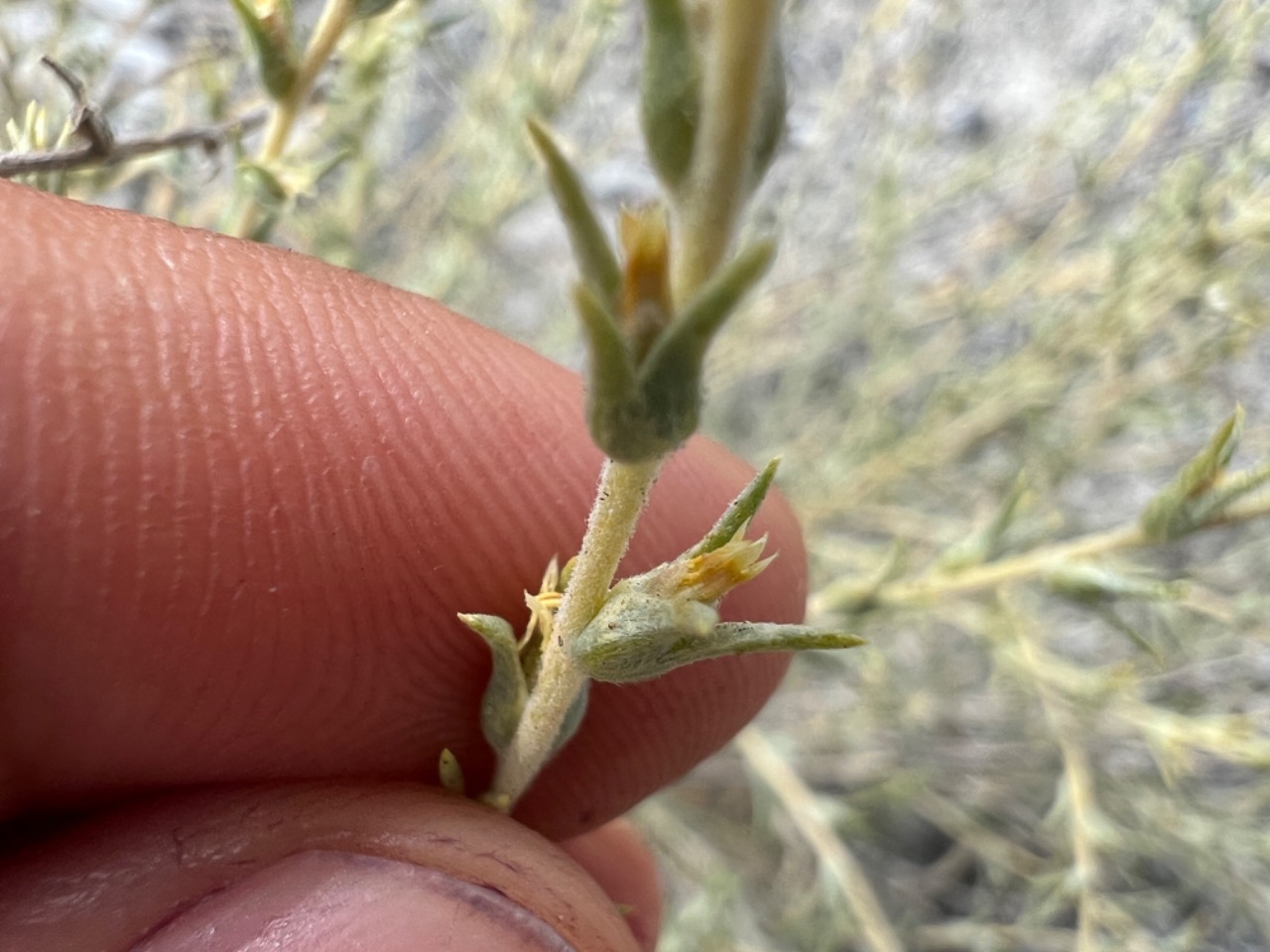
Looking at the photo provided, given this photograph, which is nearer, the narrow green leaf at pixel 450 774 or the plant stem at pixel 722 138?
the plant stem at pixel 722 138

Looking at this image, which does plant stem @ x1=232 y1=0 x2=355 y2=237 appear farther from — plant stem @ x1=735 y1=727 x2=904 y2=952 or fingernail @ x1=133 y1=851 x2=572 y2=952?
plant stem @ x1=735 y1=727 x2=904 y2=952

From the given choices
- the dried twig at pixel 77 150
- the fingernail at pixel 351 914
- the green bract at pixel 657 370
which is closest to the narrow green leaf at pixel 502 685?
the fingernail at pixel 351 914

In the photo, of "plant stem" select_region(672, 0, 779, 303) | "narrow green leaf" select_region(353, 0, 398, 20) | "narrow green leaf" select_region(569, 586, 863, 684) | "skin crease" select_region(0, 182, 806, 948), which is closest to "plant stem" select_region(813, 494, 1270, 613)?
"skin crease" select_region(0, 182, 806, 948)

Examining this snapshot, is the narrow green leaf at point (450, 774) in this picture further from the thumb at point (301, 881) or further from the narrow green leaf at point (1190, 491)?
the narrow green leaf at point (1190, 491)

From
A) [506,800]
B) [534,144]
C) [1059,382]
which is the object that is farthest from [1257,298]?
[534,144]

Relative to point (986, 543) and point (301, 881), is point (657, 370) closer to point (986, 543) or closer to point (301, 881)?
point (301, 881)
